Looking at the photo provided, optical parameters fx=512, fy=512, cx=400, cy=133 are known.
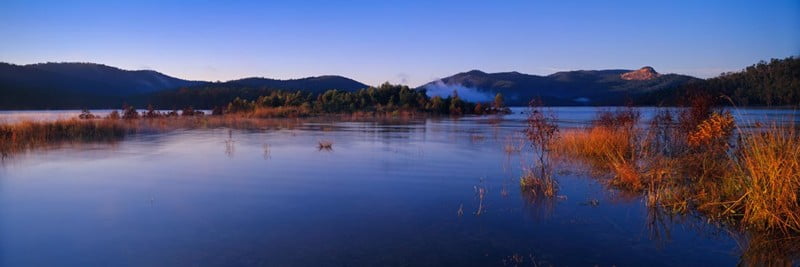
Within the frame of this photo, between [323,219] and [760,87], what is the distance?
20058 millimetres

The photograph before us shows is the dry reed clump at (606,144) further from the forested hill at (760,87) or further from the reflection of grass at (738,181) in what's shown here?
the forested hill at (760,87)

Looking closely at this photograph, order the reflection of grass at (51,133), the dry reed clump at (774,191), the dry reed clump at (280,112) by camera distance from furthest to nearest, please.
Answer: the dry reed clump at (280,112) < the reflection of grass at (51,133) < the dry reed clump at (774,191)

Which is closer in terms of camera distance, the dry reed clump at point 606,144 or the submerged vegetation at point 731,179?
the submerged vegetation at point 731,179

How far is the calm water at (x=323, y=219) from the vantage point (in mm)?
4605

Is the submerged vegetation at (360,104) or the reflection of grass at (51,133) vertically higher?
the submerged vegetation at (360,104)

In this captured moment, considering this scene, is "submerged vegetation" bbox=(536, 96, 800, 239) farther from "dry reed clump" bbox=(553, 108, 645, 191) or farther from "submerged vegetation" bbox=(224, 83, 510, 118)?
"submerged vegetation" bbox=(224, 83, 510, 118)

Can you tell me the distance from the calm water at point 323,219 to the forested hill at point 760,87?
6.57 feet

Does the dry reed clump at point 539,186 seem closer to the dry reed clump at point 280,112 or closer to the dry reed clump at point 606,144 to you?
the dry reed clump at point 606,144

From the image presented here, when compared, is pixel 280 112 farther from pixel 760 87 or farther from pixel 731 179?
pixel 731 179

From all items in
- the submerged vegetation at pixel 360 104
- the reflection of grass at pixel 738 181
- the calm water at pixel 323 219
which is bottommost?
the calm water at pixel 323 219

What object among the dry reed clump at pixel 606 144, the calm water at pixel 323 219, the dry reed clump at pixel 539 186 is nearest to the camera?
the calm water at pixel 323 219

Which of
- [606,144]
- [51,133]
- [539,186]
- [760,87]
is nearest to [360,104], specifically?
[51,133]

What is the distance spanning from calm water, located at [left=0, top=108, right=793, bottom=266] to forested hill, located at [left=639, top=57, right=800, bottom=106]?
200cm

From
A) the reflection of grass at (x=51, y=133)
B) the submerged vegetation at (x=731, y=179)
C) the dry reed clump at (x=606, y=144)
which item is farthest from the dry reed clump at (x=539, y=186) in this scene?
the reflection of grass at (x=51, y=133)
